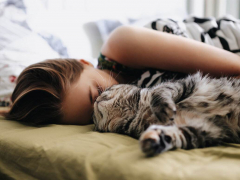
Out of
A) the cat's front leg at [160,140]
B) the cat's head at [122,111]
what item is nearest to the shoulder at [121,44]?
the cat's head at [122,111]

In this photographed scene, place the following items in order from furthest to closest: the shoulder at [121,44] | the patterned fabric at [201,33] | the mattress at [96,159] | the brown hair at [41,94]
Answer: the patterned fabric at [201,33]
the shoulder at [121,44]
the brown hair at [41,94]
the mattress at [96,159]

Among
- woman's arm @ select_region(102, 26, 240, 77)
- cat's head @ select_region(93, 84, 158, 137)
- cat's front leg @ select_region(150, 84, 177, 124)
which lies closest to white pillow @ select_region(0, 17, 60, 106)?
woman's arm @ select_region(102, 26, 240, 77)

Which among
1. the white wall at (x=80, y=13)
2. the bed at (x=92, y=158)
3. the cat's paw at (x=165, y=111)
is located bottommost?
the bed at (x=92, y=158)

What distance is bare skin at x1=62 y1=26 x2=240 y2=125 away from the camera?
1.08 meters

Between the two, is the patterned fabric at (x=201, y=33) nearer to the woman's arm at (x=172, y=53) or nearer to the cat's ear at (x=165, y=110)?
the woman's arm at (x=172, y=53)

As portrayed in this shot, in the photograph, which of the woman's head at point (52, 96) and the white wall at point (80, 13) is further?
the white wall at point (80, 13)

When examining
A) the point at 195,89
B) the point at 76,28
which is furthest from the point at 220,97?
the point at 76,28

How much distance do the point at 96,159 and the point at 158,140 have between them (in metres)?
0.16

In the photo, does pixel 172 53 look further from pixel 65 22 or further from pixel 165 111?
pixel 65 22

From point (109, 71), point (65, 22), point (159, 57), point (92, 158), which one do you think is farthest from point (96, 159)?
point (65, 22)

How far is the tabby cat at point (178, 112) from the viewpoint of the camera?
699 mm

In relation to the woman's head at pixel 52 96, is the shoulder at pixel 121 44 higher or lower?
higher

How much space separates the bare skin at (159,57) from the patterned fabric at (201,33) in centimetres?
10

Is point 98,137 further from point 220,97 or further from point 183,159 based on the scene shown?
point 220,97
